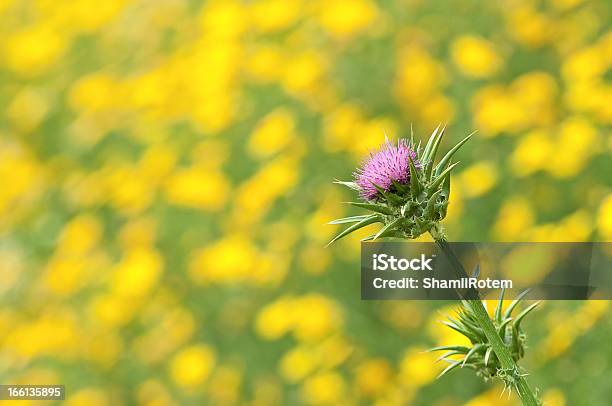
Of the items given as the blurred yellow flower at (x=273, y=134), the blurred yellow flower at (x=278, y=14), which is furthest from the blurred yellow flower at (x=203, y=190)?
the blurred yellow flower at (x=278, y=14)

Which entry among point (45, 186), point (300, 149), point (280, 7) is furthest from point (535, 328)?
point (45, 186)

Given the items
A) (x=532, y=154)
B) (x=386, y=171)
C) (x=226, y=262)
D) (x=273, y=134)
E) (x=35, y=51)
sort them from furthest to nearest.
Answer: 1. (x=35, y=51)
2. (x=273, y=134)
3. (x=226, y=262)
4. (x=532, y=154)
5. (x=386, y=171)

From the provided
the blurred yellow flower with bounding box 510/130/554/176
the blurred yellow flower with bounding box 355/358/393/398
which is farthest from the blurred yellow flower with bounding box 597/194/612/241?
the blurred yellow flower with bounding box 355/358/393/398

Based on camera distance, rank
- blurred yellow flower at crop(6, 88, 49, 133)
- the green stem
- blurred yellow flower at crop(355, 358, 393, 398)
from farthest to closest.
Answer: blurred yellow flower at crop(6, 88, 49, 133)
blurred yellow flower at crop(355, 358, 393, 398)
the green stem

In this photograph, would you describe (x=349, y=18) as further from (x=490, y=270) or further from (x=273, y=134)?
(x=490, y=270)

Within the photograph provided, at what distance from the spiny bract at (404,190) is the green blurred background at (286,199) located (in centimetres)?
152

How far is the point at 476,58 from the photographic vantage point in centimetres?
463

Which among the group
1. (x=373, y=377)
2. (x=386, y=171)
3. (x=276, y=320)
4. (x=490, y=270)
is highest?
(x=276, y=320)

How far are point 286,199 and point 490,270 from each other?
2.45 metres

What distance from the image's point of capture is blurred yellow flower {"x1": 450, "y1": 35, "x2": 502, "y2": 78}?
4.63 metres

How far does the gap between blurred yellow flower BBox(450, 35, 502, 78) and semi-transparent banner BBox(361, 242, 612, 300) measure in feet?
4.12

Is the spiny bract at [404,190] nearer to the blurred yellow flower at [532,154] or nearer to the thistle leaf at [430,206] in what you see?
the thistle leaf at [430,206]

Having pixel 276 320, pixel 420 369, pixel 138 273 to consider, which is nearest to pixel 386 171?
pixel 420 369

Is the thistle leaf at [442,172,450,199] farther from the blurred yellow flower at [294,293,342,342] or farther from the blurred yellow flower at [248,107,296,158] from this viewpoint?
the blurred yellow flower at [248,107,296,158]
